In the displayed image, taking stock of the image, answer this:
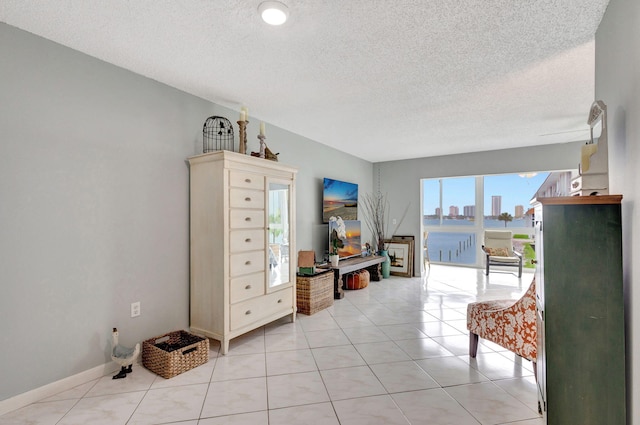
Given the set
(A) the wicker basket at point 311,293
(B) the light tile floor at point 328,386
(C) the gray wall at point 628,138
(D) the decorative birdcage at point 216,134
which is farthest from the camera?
(A) the wicker basket at point 311,293

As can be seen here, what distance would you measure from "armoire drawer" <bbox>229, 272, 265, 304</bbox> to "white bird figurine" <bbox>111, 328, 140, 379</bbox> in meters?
0.80

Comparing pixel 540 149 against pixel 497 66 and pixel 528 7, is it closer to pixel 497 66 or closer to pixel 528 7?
pixel 497 66

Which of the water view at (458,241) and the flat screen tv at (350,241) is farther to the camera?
the water view at (458,241)

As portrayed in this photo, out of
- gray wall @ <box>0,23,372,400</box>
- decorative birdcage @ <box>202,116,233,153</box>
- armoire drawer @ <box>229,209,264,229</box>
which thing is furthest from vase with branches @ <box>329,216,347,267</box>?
gray wall @ <box>0,23,372,400</box>

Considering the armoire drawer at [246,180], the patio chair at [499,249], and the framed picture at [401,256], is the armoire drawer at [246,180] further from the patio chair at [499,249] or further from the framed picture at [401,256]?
the patio chair at [499,249]

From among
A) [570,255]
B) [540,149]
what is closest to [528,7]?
[570,255]

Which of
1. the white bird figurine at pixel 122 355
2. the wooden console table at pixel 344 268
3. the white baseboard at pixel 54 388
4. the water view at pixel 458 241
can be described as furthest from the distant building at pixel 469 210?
the white baseboard at pixel 54 388

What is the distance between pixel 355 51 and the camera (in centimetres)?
211

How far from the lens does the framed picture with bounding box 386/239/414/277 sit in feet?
19.5

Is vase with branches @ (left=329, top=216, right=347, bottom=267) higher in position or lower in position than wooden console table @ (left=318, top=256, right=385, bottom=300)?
higher

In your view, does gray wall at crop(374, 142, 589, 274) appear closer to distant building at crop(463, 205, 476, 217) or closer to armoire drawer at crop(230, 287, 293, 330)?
distant building at crop(463, 205, 476, 217)

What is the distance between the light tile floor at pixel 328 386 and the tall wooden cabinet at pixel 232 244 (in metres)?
0.30

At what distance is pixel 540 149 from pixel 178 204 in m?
5.60

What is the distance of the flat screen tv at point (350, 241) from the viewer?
16.3 ft
